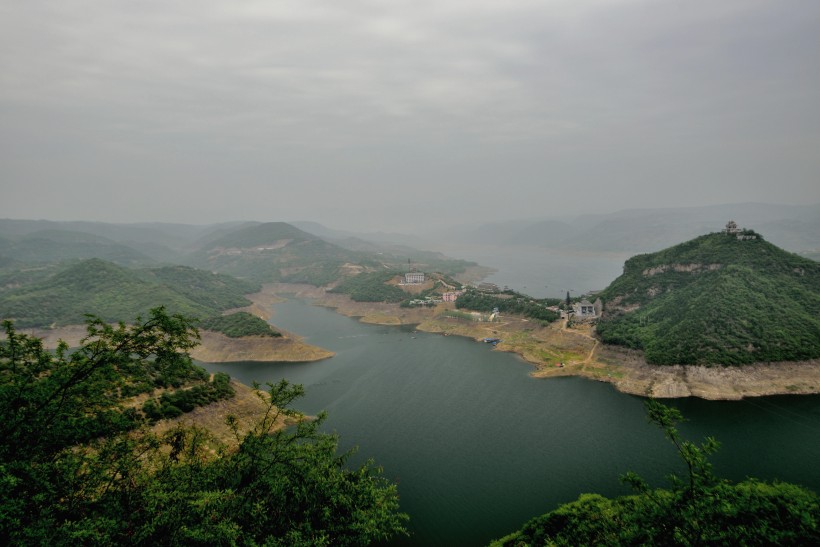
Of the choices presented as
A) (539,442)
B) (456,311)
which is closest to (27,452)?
(539,442)

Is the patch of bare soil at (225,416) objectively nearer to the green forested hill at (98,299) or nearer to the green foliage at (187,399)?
the green foliage at (187,399)

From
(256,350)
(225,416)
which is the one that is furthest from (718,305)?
(256,350)

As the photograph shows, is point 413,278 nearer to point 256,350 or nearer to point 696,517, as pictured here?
point 256,350

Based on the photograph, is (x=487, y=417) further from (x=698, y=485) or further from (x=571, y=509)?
(x=698, y=485)

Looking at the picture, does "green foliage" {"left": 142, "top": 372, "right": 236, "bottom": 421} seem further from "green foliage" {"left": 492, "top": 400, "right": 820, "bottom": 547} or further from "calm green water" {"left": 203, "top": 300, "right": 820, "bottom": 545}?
"green foliage" {"left": 492, "top": 400, "right": 820, "bottom": 547}

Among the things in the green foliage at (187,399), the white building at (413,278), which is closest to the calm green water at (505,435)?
the green foliage at (187,399)
